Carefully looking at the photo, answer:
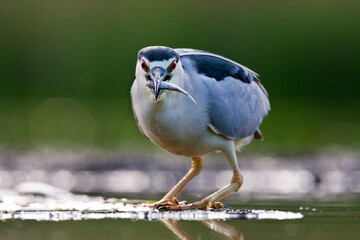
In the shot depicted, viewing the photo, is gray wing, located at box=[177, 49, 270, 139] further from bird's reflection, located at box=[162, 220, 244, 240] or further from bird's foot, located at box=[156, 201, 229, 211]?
bird's reflection, located at box=[162, 220, 244, 240]

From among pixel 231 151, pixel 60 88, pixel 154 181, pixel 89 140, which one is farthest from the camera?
pixel 60 88

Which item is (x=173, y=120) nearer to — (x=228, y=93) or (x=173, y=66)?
(x=173, y=66)

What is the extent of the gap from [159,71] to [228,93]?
3.87 ft

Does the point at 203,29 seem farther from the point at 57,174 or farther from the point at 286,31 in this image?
the point at 57,174

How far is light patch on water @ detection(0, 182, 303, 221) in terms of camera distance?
5.22m

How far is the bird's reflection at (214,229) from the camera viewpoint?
4.45 metres

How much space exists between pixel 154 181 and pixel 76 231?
457 cm

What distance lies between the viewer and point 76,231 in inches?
182

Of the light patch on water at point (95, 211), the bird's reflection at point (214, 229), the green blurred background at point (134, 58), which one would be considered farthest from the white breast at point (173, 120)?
the green blurred background at point (134, 58)

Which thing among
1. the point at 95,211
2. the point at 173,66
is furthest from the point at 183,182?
the point at 173,66

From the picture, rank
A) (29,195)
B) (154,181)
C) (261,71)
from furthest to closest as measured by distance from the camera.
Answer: (261,71), (154,181), (29,195)

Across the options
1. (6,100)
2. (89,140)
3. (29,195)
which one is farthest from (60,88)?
(29,195)

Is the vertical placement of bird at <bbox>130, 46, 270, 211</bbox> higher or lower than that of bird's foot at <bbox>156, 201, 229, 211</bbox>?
higher

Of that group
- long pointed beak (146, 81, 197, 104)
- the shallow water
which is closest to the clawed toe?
the shallow water
